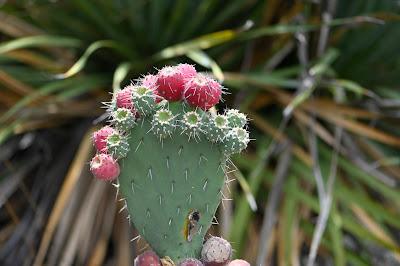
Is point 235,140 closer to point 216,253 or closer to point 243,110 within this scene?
point 216,253

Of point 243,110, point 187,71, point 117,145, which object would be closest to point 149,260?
point 117,145

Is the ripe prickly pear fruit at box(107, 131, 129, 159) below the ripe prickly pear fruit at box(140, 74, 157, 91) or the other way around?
below

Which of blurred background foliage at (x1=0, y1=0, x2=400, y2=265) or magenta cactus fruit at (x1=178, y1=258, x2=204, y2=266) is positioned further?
blurred background foliage at (x1=0, y1=0, x2=400, y2=265)

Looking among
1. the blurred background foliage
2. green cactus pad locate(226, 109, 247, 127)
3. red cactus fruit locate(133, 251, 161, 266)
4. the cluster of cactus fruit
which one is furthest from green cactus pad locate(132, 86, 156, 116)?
the blurred background foliage

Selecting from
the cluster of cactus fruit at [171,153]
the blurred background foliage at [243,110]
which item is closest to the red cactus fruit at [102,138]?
the cluster of cactus fruit at [171,153]

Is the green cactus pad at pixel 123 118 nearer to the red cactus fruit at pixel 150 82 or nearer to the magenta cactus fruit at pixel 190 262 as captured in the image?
the red cactus fruit at pixel 150 82

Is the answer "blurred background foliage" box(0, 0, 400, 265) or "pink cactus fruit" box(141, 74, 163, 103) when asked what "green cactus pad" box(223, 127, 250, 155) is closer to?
"pink cactus fruit" box(141, 74, 163, 103)

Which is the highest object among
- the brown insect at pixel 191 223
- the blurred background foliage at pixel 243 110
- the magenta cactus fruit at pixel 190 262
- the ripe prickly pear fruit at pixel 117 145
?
the blurred background foliage at pixel 243 110

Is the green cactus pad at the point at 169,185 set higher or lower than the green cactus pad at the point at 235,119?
lower

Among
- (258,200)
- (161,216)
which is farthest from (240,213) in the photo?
(161,216)
